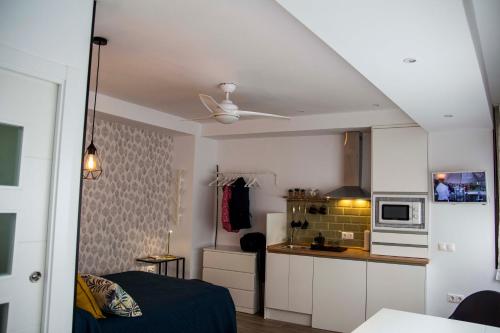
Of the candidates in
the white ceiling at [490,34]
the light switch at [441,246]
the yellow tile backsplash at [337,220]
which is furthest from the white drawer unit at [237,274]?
the white ceiling at [490,34]

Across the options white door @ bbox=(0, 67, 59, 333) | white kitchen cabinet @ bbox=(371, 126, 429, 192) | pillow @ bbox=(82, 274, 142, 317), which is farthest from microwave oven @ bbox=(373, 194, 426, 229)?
white door @ bbox=(0, 67, 59, 333)

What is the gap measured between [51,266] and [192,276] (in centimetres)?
423

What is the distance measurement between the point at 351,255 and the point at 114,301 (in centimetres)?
282

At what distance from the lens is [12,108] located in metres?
1.82

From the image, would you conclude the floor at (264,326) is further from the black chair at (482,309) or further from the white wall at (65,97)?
the white wall at (65,97)

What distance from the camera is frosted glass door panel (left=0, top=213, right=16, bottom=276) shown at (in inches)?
70.0

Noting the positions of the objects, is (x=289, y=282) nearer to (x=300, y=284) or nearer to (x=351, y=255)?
(x=300, y=284)

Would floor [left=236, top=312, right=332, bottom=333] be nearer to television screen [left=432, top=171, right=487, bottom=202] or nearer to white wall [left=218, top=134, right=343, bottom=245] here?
white wall [left=218, top=134, right=343, bottom=245]

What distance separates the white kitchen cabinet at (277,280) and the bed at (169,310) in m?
1.26

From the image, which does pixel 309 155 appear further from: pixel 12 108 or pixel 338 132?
pixel 12 108

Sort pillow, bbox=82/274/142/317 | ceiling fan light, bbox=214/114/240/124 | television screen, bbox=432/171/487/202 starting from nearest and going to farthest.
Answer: pillow, bbox=82/274/142/317 → ceiling fan light, bbox=214/114/240/124 → television screen, bbox=432/171/487/202

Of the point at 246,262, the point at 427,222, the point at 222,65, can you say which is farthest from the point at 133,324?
the point at 427,222

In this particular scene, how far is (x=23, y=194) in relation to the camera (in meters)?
1.85

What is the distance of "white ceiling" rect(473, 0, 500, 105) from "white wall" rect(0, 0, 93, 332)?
2100 millimetres
